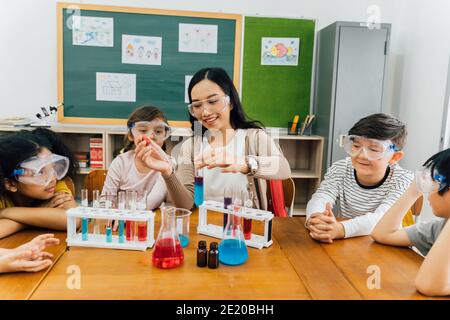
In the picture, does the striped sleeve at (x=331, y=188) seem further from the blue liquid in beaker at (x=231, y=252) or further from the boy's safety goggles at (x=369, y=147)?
the blue liquid in beaker at (x=231, y=252)

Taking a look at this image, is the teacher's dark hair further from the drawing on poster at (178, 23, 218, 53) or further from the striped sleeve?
the drawing on poster at (178, 23, 218, 53)

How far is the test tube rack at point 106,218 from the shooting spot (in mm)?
1068

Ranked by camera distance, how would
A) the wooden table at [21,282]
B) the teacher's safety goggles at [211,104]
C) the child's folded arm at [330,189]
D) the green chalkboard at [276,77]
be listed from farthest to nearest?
the green chalkboard at [276,77] → the teacher's safety goggles at [211,104] → the child's folded arm at [330,189] → the wooden table at [21,282]

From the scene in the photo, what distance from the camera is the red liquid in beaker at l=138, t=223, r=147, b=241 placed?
3.66ft

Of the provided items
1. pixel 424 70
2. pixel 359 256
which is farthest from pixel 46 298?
pixel 424 70

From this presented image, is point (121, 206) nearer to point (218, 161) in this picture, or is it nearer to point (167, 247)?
point (167, 247)

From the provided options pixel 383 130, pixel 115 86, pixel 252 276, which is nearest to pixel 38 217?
pixel 252 276

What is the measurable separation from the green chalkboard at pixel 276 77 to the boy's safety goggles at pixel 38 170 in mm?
2147

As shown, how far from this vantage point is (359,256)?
1.11m

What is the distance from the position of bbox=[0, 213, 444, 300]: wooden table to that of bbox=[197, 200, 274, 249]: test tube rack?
0.03m

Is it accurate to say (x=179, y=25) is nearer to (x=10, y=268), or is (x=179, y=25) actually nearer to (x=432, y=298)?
(x=10, y=268)

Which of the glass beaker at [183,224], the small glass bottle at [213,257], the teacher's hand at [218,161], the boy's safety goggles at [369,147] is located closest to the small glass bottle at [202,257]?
the small glass bottle at [213,257]

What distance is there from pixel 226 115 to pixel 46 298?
42.5 inches

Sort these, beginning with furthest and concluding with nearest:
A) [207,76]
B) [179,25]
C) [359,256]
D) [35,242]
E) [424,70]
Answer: [179,25]
[424,70]
[207,76]
[359,256]
[35,242]
